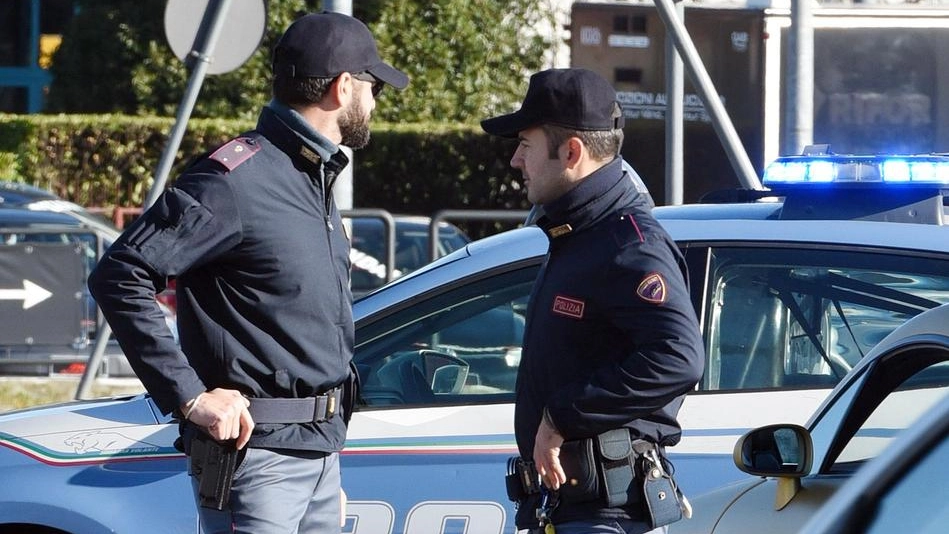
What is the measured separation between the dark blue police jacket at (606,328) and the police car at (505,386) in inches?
36.8

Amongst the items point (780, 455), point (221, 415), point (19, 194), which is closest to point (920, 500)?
point (780, 455)

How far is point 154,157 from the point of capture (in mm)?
16641

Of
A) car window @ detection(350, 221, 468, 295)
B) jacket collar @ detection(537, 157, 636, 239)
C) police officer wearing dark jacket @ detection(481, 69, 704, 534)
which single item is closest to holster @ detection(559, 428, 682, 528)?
police officer wearing dark jacket @ detection(481, 69, 704, 534)

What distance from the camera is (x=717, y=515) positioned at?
3273 millimetres

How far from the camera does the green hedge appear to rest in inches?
648

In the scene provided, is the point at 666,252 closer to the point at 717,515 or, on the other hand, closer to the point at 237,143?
the point at 717,515

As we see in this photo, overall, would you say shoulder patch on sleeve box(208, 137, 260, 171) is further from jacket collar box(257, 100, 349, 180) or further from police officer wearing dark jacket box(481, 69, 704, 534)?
police officer wearing dark jacket box(481, 69, 704, 534)

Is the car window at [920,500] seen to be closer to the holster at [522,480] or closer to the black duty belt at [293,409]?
the holster at [522,480]

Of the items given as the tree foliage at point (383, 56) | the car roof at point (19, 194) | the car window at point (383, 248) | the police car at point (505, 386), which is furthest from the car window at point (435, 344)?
the tree foliage at point (383, 56)

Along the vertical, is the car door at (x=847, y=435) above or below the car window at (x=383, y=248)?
above

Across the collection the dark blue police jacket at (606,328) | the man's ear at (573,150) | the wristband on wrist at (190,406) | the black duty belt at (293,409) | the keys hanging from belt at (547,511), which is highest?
the man's ear at (573,150)

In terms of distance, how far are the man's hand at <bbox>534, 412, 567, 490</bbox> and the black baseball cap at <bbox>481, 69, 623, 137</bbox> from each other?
0.62 m

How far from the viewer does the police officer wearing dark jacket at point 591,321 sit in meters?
2.94

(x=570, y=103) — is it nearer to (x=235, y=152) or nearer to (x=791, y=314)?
(x=235, y=152)
